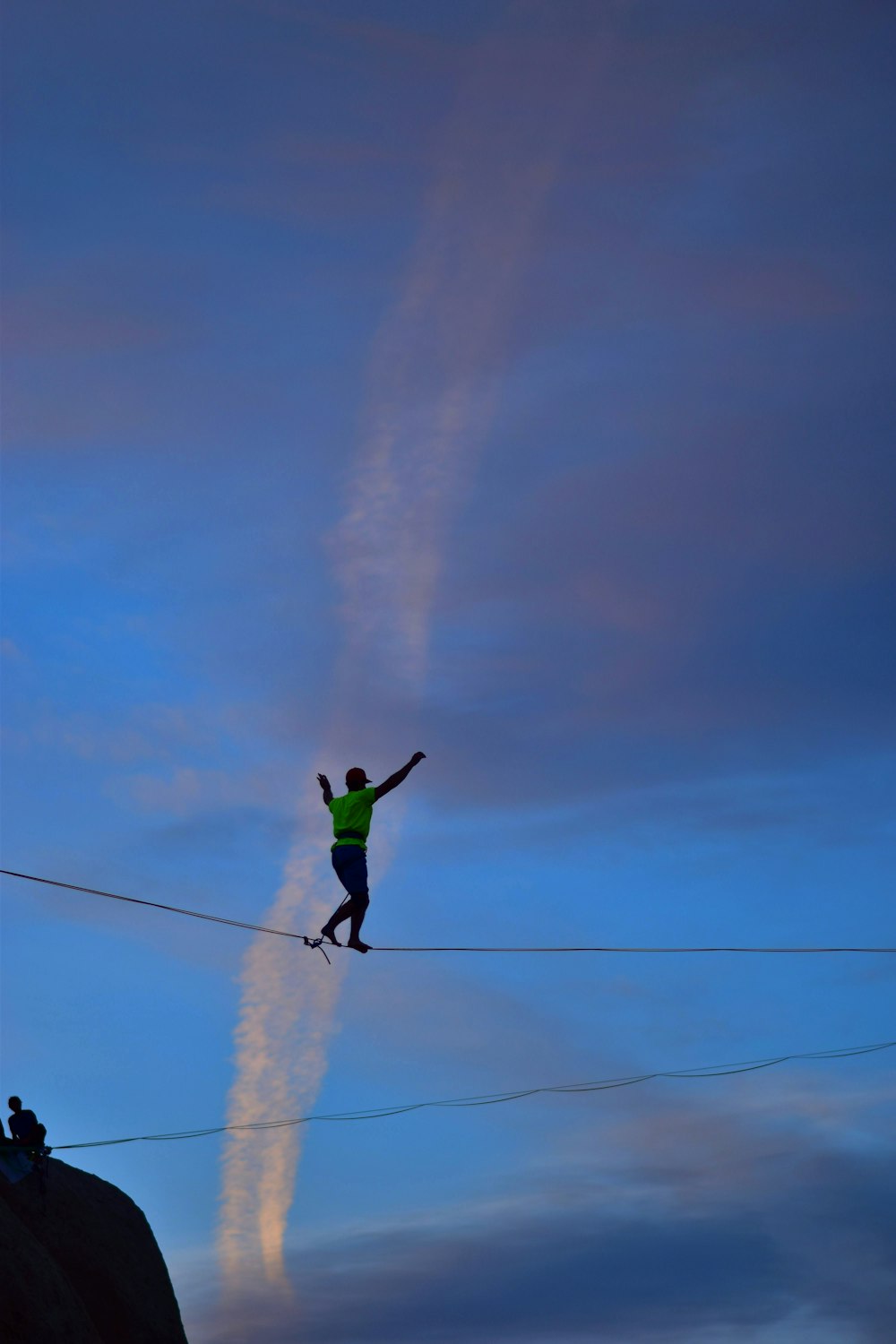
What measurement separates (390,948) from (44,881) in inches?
206

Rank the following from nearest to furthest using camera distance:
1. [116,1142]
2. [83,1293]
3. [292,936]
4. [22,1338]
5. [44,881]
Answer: [44,881], [292,936], [116,1142], [22,1338], [83,1293]

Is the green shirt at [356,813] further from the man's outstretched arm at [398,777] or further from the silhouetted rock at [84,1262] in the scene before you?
the silhouetted rock at [84,1262]

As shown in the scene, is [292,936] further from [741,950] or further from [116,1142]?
[741,950]

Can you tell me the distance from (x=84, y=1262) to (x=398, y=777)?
17.3m

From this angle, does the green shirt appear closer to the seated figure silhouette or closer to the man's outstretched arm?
the man's outstretched arm

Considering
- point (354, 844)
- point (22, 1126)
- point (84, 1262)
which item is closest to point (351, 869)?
point (354, 844)

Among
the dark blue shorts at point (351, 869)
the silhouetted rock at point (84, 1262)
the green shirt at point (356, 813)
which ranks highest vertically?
the green shirt at point (356, 813)

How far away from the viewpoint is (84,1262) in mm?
32094

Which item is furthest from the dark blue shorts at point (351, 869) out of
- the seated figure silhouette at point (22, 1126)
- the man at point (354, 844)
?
the seated figure silhouette at point (22, 1126)

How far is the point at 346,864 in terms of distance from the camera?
2103cm

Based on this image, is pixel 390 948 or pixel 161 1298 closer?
pixel 390 948

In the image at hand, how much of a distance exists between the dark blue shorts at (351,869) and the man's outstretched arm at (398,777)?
2.78ft

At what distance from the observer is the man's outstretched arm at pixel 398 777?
20516 millimetres

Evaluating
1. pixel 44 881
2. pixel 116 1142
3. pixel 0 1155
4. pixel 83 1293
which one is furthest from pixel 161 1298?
pixel 44 881
